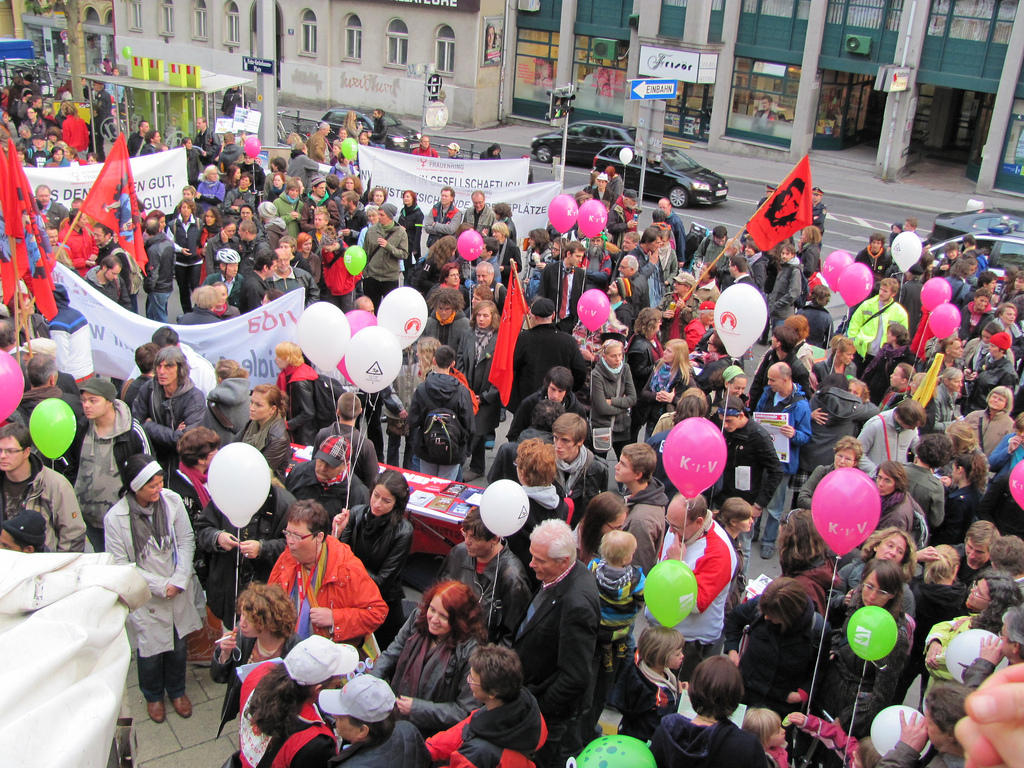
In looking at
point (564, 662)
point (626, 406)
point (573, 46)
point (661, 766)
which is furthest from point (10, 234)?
point (573, 46)

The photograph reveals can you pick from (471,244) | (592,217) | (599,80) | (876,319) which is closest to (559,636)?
(876,319)

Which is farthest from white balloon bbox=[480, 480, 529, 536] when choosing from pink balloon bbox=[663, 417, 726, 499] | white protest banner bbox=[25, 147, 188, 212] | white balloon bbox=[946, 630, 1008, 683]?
white protest banner bbox=[25, 147, 188, 212]

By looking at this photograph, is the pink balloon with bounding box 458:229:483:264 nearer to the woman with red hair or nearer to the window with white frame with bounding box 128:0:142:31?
the woman with red hair

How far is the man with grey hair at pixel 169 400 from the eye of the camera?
6492 mm

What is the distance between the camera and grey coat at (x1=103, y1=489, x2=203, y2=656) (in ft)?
16.9

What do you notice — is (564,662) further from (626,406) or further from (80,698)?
(626,406)

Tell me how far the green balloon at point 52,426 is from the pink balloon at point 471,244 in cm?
567

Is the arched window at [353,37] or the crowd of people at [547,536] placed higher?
the arched window at [353,37]

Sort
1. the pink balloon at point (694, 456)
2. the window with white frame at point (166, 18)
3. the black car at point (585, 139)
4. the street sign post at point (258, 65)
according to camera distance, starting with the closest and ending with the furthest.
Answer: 1. the pink balloon at point (694, 456)
2. the street sign post at point (258, 65)
3. the black car at point (585, 139)
4. the window with white frame at point (166, 18)

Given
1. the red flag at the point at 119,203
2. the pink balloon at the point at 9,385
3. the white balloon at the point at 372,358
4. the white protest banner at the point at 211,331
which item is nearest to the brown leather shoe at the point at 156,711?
the pink balloon at the point at 9,385

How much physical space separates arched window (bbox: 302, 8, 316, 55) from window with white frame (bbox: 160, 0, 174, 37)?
867cm

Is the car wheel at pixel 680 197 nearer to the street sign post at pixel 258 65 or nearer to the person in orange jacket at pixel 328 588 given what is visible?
the street sign post at pixel 258 65

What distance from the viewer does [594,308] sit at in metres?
8.75

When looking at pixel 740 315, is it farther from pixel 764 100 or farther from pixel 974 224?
pixel 764 100
